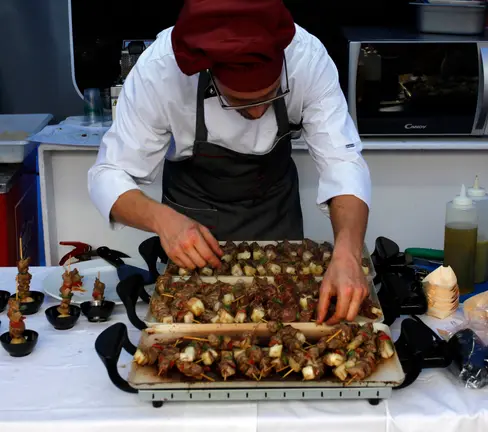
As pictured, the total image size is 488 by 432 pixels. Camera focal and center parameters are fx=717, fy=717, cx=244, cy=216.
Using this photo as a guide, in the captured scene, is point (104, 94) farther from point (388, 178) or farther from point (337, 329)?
point (337, 329)

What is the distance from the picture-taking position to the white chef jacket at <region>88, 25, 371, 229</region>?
7.29 feet

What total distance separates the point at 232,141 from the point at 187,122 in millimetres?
173

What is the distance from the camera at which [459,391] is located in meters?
1.61

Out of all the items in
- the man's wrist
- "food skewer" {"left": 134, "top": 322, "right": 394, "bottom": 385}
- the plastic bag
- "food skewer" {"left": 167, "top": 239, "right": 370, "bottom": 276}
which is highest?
the man's wrist

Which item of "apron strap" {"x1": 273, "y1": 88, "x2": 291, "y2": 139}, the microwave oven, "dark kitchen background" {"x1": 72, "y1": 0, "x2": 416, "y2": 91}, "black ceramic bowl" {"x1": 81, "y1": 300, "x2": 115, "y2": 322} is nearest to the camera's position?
"black ceramic bowl" {"x1": 81, "y1": 300, "x2": 115, "y2": 322}

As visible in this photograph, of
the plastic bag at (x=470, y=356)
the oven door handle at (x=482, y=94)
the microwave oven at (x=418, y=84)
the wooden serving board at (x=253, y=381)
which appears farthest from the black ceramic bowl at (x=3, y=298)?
the oven door handle at (x=482, y=94)

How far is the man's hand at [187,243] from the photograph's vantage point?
1921 millimetres

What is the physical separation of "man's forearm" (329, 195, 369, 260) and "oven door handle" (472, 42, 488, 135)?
4.60ft

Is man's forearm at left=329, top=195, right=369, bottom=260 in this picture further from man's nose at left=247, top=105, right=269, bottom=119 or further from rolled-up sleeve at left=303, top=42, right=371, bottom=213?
man's nose at left=247, top=105, right=269, bottom=119

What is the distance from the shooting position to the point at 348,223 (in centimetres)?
208

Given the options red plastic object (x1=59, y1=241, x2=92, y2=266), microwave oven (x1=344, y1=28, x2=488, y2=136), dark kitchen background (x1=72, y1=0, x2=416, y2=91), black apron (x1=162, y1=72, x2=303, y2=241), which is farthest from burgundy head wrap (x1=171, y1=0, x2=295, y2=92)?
dark kitchen background (x1=72, y1=0, x2=416, y2=91)

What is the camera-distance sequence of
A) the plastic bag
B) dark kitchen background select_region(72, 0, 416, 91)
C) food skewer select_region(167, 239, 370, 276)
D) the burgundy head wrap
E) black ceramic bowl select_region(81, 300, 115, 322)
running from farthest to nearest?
dark kitchen background select_region(72, 0, 416, 91)
food skewer select_region(167, 239, 370, 276)
black ceramic bowl select_region(81, 300, 115, 322)
the burgundy head wrap
the plastic bag

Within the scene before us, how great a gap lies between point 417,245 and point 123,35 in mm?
2148

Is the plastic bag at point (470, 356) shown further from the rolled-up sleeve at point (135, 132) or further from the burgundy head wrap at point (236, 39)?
the rolled-up sleeve at point (135, 132)
